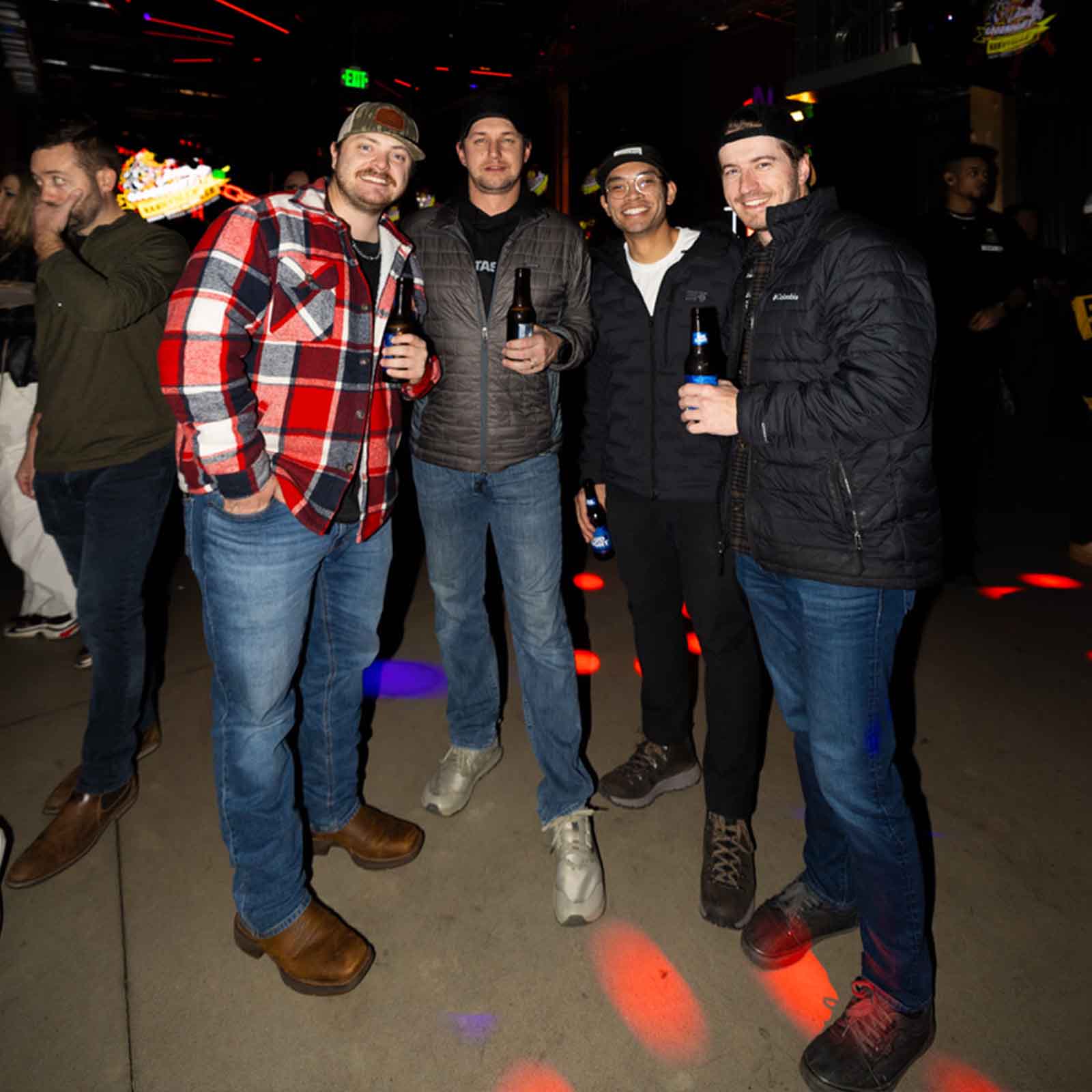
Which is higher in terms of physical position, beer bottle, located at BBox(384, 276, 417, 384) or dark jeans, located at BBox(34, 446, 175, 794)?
beer bottle, located at BBox(384, 276, 417, 384)

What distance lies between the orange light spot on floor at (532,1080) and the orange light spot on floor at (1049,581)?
4.78 metres

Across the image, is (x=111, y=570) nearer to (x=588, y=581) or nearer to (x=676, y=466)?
(x=676, y=466)

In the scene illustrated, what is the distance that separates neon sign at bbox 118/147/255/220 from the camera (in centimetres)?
1798

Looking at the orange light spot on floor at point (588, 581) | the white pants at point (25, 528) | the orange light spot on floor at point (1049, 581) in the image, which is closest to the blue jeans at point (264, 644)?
the white pants at point (25, 528)

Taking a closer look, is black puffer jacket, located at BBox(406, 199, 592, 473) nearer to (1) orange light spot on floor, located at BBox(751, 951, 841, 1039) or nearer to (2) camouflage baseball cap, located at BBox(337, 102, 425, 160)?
(2) camouflage baseball cap, located at BBox(337, 102, 425, 160)

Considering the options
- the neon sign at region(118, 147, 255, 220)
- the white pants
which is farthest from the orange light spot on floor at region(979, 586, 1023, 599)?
the neon sign at region(118, 147, 255, 220)

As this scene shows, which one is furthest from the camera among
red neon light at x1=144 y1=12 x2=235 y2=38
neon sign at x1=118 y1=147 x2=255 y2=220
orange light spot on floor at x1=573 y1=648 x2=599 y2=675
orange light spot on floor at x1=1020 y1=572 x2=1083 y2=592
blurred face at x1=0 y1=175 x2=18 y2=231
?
neon sign at x1=118 y1=147 x2=255 y2=220

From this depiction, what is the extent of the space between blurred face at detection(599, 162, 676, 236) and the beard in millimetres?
844

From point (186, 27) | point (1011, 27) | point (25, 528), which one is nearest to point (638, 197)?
point (25, 528)

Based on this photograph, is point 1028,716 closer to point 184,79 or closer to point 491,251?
point 491,251

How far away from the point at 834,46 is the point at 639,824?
8782 mm

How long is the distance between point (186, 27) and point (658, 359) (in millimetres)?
13916

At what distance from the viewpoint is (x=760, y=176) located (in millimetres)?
2002

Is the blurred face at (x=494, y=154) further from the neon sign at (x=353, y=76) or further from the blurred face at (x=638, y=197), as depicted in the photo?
the neon sign at (x=353, y=76)
